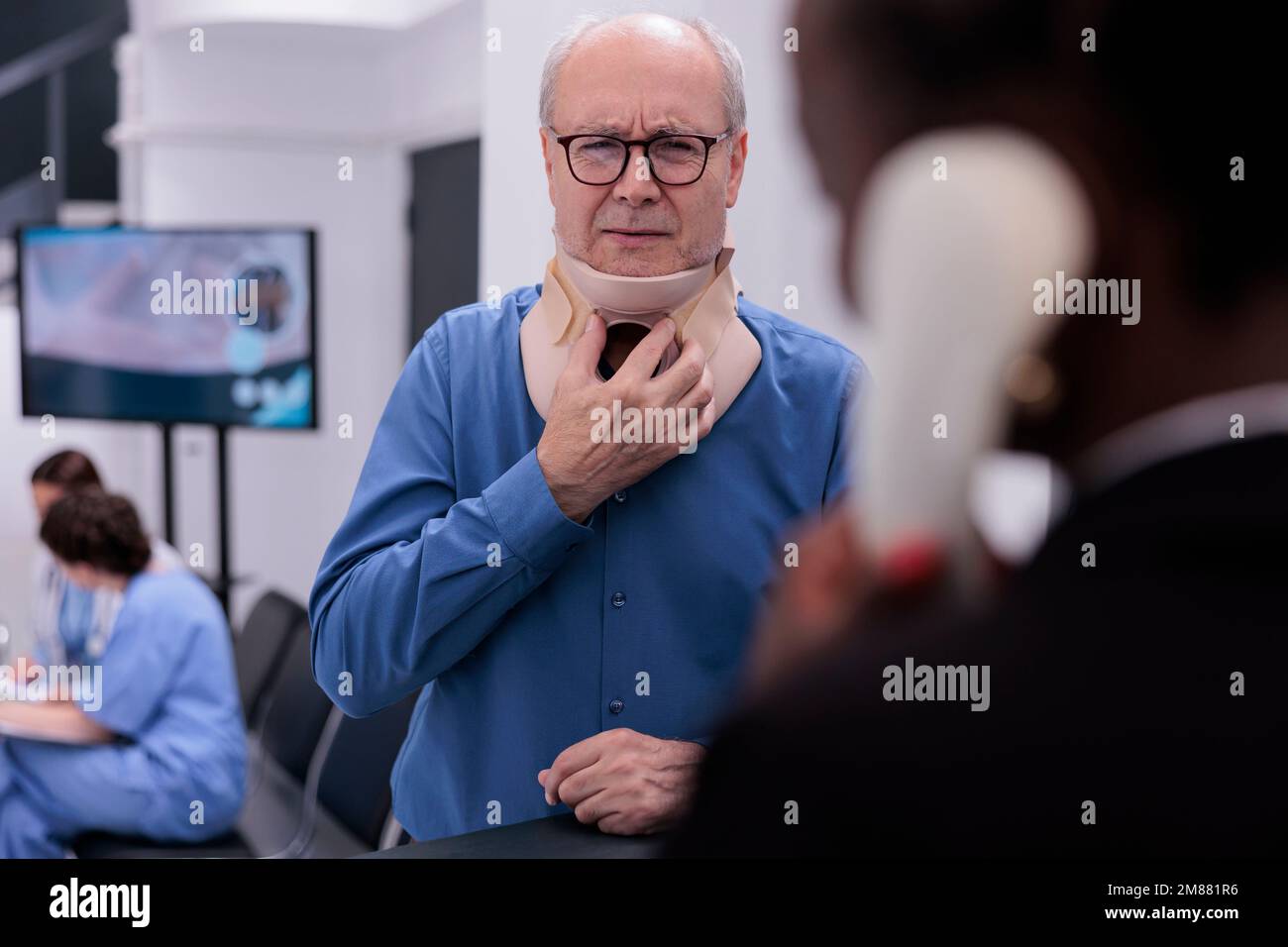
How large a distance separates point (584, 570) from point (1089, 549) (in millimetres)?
600

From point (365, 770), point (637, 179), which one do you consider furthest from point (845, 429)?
point (365, 770)

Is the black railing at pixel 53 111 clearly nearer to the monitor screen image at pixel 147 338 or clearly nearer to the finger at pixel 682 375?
the monitor screen image at pixel 147 338

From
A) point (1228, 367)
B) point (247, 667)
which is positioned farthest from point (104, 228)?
point (1228, 367)

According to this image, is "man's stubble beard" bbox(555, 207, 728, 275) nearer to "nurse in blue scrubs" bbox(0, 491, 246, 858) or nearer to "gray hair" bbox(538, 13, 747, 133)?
"gray hair" bbox(538, 13, 747, 133)

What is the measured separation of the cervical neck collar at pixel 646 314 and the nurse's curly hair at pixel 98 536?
1.12 meters

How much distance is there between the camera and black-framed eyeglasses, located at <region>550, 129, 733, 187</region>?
0.95m

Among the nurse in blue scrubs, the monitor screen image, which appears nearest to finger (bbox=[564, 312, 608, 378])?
the nurse in blue scrubs

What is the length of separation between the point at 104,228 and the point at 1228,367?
2.82m

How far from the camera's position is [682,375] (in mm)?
927

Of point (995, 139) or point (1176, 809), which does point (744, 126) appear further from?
point (1176, 809)

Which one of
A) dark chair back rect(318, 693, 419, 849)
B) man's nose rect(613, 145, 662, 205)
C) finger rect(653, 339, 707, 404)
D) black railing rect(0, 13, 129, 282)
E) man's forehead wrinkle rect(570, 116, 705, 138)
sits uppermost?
black railing rect(0, 13, 129, 282)

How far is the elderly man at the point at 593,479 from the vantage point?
94 cm

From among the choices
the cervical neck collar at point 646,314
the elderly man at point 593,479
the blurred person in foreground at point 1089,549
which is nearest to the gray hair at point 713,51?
the elderly man at point 593,479

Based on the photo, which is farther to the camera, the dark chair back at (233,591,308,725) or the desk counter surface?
the dark chair back at (233,591,308,725)
